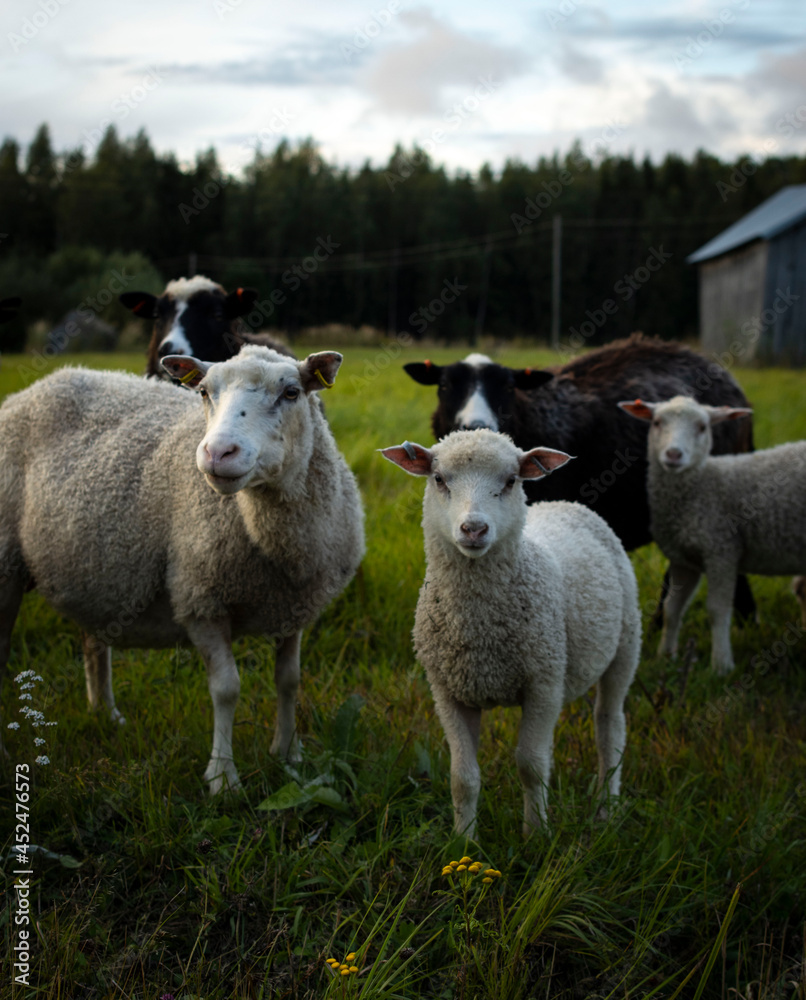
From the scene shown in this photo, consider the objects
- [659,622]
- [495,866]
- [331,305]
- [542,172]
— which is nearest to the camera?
[495,866]

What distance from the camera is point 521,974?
2.46 metres

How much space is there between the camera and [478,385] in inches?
204

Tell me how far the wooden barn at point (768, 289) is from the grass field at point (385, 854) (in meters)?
21.8

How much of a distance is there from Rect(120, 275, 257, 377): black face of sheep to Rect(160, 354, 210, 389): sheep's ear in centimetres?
181

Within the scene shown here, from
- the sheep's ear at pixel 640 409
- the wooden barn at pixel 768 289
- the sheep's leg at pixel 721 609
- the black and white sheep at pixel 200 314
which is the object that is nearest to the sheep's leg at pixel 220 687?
the black and white sheep at pixel 200 314

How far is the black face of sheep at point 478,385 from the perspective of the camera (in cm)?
517

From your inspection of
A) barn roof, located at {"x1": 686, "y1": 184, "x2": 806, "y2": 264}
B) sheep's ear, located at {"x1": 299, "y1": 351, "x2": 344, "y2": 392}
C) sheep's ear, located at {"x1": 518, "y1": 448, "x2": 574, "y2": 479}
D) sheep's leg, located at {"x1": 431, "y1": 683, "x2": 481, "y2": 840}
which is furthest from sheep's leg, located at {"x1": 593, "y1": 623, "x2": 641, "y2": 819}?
barn roof, located at {"x1": 686, "y1": 184, "x2": 806, "y2": 264}

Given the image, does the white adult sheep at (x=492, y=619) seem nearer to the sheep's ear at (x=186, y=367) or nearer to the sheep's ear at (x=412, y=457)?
the sheep's ear at (x=412, y=457)

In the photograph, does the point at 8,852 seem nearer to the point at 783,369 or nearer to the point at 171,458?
the point at 171,458

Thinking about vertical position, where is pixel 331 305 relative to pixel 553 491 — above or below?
above

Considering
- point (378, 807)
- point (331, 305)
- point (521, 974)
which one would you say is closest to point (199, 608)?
point (378, 807)

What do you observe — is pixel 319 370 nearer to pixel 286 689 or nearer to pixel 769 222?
pixel 286 689

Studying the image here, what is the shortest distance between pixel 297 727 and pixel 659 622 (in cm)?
319

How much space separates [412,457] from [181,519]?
131 cm
